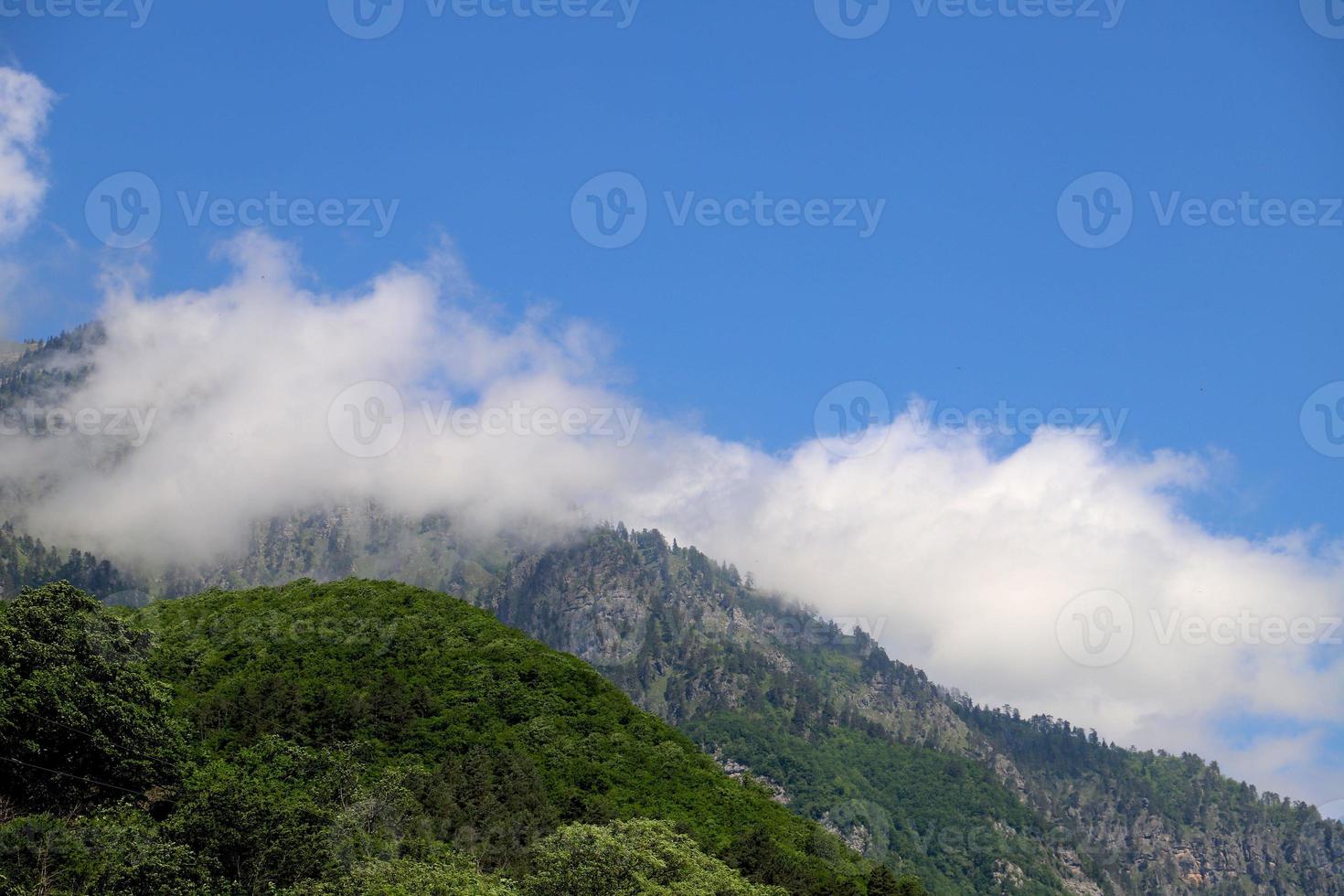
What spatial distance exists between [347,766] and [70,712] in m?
20.1

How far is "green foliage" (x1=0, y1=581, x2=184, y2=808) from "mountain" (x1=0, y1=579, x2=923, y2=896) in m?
0.16

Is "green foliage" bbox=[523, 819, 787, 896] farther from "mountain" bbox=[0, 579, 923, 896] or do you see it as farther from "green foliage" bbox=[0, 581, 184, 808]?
"green foliage" bbox=[0, 581, 184, 808]

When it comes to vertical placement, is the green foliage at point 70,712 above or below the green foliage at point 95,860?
above

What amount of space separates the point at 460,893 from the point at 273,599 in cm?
8857

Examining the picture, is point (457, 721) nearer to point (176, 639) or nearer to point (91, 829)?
point (176, 639)

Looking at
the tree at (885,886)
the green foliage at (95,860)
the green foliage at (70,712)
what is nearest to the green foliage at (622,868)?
the green foliage at (95,860)

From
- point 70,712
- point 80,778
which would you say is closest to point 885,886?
point 80,778

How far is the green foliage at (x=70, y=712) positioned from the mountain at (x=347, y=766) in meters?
0.16

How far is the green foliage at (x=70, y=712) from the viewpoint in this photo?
77375mm

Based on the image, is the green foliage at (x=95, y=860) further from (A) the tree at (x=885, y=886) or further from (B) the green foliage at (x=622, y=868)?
(A) the tree at (x=885, y=886)

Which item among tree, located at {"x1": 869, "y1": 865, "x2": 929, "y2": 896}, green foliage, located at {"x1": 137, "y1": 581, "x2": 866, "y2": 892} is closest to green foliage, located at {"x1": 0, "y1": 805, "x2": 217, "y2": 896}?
green foliage, located at {"x1": 137, "y1": 581, "x2": 866, "y2": 892}

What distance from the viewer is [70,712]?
79.1 meters

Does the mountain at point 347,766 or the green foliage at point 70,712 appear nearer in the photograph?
the mountain at point 347,766

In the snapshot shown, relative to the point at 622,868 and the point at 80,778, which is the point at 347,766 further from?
the point at 622,868
